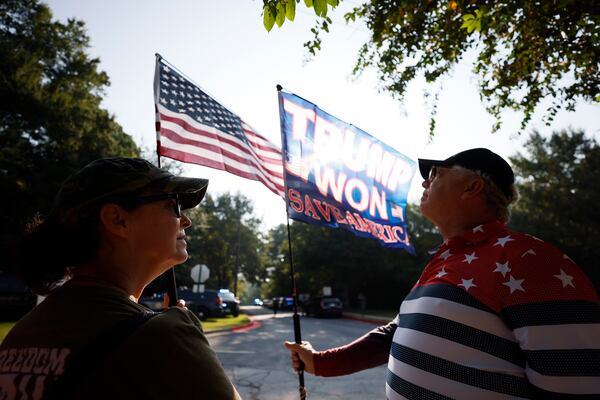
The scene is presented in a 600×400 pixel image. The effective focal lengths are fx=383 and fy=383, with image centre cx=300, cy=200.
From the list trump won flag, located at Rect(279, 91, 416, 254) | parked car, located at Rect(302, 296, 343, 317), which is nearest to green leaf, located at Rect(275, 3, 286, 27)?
trump won flag, located at Rect(279, 91, 416, 254)

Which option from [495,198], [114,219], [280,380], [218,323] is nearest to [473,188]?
[495,198]

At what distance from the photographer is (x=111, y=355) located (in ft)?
3.25

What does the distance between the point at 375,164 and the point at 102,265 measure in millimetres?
3822

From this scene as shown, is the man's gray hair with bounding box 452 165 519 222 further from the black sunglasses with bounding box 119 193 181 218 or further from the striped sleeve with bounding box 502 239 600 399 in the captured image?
the black sunglasses with bounding box 119 193 181 218

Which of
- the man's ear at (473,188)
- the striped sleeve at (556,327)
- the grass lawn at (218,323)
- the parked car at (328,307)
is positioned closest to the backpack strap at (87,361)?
the striped sleeve at (556,327)

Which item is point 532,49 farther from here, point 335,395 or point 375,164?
point 335,395

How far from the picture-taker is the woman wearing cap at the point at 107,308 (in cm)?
98

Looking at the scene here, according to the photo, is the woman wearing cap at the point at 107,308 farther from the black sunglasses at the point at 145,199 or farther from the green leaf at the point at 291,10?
the green leaf at the point at 291,10

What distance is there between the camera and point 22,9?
70.1ft

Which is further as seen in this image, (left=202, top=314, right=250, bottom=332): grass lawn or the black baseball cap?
(left=202, top=314, right=250, bottom=332): grass lawn

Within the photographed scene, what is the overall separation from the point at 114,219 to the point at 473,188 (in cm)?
182

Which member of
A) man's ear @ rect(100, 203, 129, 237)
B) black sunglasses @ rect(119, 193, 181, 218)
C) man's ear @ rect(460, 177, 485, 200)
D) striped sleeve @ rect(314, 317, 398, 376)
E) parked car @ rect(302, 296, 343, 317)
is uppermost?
man's ear @ rect(460, 177, 485, 200)

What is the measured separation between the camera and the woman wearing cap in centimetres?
98

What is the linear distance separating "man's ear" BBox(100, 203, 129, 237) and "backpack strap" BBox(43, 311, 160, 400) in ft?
1.57
